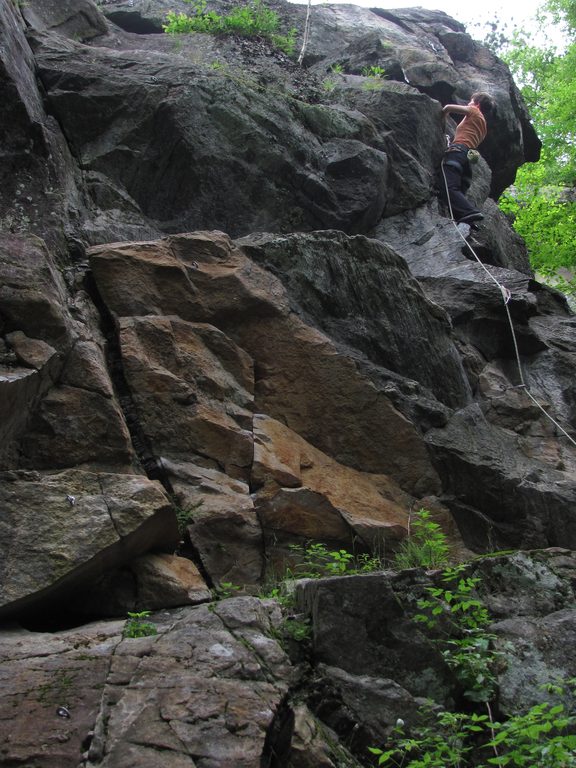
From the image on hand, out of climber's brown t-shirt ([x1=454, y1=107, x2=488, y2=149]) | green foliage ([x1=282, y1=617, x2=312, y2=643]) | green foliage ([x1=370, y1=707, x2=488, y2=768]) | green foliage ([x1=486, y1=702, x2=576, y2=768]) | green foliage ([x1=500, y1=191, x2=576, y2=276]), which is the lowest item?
green foliage ([x1=500, y1=191, x2=576, y2=276])

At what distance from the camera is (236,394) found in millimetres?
6809

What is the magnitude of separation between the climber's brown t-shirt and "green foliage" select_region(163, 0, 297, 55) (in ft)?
11.4

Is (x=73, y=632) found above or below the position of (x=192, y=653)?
below

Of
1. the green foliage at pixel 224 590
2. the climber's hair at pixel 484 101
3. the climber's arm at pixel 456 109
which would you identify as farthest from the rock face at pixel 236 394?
the climber's hair at pixel 484 101

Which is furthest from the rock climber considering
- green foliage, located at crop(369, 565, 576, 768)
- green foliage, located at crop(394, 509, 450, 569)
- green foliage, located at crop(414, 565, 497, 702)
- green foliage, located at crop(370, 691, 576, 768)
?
green foliage, located at crop(370, 691, 576, 768)

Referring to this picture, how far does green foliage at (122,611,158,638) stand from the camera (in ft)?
13.5

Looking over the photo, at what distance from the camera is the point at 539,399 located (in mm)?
9273

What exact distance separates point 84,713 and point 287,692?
101 centimetres

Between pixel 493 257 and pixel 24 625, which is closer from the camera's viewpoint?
pixel 24 625

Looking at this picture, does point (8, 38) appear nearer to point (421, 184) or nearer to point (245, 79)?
point (245, 79)

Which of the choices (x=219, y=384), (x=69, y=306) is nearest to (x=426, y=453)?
(x=219, y=384)

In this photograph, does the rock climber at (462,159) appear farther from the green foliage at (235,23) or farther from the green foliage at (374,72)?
the green foliage at (235,23)

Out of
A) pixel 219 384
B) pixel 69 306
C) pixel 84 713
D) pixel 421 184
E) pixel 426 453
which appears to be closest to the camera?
pixel 84 713

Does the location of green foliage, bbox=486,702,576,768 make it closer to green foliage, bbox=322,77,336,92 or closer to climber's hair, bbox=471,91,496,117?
green foliage, bbox=322,77,336,92
